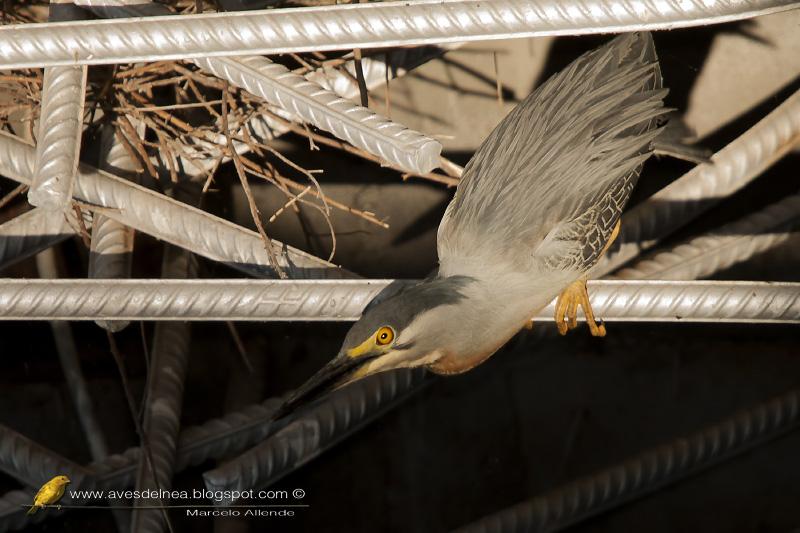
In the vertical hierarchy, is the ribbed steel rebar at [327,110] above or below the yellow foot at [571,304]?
above

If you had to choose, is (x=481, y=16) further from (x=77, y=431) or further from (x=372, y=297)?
(x=77, y=431)

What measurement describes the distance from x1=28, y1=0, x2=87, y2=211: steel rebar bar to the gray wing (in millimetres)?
703

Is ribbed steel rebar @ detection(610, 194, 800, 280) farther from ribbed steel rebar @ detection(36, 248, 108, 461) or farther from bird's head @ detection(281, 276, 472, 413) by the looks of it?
ribbed steel rebar @ detection(36, 248, 108, 461)

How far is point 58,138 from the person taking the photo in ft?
5.48

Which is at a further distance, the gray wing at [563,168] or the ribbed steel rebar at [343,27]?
the gray wing at [563,168]

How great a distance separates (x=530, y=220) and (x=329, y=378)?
0.52 meters

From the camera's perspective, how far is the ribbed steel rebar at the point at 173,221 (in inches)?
75.9

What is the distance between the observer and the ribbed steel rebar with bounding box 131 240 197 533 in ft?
6.66

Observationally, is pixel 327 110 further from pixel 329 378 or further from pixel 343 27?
pixel 329 378

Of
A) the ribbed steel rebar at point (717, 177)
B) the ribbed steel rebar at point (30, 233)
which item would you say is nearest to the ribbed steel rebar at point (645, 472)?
the ribbed steel rebar at point (717, 177)

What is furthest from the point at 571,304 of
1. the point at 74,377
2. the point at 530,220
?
the point at 74,377

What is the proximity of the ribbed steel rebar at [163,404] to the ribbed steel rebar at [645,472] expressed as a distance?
2.32ft

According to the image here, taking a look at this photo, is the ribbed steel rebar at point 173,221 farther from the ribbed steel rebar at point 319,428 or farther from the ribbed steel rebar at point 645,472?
the ribbed steel rebar at point 645,472

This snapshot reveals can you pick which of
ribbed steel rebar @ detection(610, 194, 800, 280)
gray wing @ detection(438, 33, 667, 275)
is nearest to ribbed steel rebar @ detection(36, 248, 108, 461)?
gray wing @ detection(438, 33, 667, 275)
